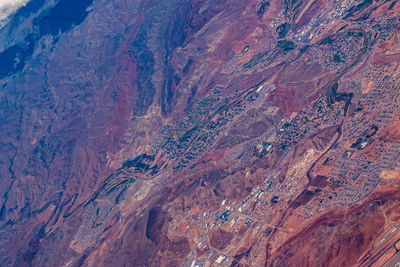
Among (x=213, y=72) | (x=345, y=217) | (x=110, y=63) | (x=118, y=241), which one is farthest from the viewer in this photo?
(x=110, y=63)

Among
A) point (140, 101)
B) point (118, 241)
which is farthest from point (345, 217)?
point (140, 101)

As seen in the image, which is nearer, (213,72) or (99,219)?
(99,219)

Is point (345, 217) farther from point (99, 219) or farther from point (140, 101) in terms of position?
point (140, 101)

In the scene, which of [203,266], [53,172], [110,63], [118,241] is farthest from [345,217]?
[110,63]

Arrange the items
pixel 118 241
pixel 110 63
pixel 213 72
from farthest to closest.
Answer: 1. pixel 110 63
2. pixel 213 72
3. pixel 118 241

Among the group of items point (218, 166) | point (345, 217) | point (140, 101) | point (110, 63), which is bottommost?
point (345, 217)

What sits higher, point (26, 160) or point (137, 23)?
point (137, 23)

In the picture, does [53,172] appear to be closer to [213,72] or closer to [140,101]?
[140,101]
